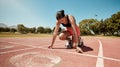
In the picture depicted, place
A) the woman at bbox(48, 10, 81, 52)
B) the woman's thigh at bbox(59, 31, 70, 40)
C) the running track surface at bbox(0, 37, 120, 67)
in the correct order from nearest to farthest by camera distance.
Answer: the running track surface at bbox(0, 37, 120, 67), the woman at bbox(48, 10, 81, 52), the woman's thigh at bbox(59, 31, 70, 40)

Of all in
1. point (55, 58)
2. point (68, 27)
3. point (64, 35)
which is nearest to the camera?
point (55, 58)

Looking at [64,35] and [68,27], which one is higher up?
[68,27]

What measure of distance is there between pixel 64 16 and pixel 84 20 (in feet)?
229

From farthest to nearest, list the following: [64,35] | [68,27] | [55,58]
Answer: [64,35], [68,27], [55,58]

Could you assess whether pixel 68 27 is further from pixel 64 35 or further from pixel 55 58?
pixel 55 58

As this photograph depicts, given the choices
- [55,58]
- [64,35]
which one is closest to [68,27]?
[64,35]

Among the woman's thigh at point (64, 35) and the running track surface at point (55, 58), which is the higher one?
the woman's thigh at point (64, 35)

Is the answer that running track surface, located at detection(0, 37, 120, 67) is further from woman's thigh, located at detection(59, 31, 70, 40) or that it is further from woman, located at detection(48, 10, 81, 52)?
woman's thigh, located at detection(59, 31, 70, 40)

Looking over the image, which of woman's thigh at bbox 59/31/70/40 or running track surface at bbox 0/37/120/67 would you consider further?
woman's thigh at bbox 59/31/70/40

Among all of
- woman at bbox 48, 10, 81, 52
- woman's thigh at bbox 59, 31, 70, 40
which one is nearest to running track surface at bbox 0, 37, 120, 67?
woman at bbox 48, 10, 81, 52

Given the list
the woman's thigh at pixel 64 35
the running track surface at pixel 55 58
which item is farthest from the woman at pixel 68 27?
the running track surface at pixel 55 58

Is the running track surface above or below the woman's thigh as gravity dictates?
below

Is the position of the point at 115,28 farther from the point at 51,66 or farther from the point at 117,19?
the point at 51,66

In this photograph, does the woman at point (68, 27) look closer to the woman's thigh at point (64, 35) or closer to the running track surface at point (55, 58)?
the woman's thigh at point (64, 35)
